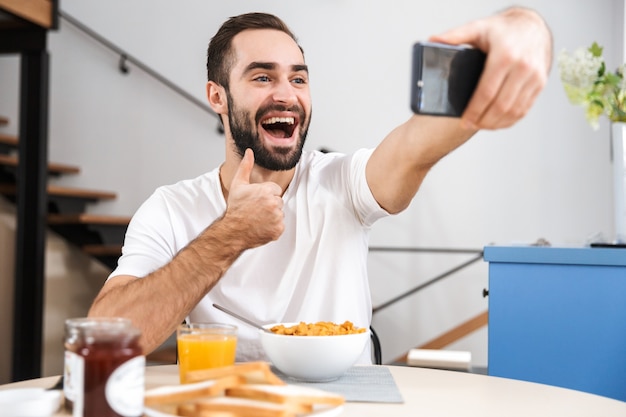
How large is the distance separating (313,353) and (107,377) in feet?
1.21

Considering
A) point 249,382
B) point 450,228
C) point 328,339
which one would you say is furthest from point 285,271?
point 450,228

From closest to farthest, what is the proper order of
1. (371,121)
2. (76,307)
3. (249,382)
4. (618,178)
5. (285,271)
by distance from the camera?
(249,382) < (285,271) < (618,178) < (371,121) < (76,307)

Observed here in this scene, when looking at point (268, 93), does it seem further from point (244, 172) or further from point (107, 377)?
point (107, 377)

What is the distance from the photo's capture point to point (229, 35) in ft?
6.18

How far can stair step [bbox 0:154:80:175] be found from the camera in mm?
4000

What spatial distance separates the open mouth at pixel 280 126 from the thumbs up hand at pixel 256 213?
13.9 inches

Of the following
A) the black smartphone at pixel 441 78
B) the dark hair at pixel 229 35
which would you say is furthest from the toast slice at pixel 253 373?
the dark hair at pixel 229 35

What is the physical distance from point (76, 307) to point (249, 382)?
378 cm

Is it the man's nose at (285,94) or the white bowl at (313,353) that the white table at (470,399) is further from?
the man's nose at (285,94)

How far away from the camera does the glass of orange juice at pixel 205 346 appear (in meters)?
1.01

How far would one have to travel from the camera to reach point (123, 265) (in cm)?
150

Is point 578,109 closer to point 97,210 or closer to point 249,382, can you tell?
point 97,210

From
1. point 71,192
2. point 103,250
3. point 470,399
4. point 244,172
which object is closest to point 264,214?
point 244,172

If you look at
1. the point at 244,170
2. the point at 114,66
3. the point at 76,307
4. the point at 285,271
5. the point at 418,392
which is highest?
the point at 114,66
